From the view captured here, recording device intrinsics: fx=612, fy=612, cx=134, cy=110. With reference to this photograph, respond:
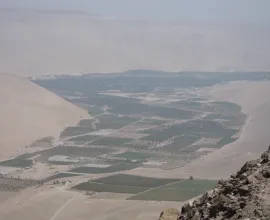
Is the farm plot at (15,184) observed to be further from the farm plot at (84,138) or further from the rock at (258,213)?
the rock at (258,213)

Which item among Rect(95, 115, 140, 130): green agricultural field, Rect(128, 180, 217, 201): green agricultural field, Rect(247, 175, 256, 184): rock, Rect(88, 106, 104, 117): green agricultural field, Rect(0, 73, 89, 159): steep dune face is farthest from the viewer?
Rect(88, 106, 104, 117): green agricultural field

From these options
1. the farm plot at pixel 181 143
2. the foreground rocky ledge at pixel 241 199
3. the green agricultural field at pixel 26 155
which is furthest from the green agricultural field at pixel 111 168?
the foreground rocky ledge at pixel 241 199

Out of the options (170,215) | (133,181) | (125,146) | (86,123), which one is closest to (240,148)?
(125,146)

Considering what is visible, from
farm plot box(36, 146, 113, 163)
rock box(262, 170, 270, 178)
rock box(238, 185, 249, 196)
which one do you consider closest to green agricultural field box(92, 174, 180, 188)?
farm plot box(36, 146, 113, 163)

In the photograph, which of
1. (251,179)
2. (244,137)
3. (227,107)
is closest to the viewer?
(251,179)

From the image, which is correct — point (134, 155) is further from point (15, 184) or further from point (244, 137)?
point (15, 184)

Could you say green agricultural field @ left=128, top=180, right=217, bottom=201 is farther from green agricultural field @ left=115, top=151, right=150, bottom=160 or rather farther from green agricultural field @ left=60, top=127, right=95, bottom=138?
green agricultural field @ left=60, top=127, right=95, bottom=138
